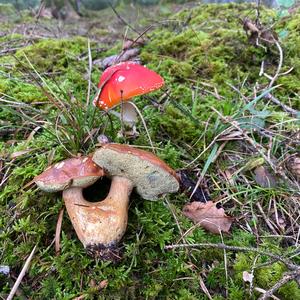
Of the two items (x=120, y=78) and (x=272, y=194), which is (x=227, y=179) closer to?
(x=272, y=194)

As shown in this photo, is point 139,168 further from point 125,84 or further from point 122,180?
point 125,84

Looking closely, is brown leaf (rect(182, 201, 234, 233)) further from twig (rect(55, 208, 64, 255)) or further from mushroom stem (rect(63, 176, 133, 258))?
twig (rect(55, 208, 64, 255))

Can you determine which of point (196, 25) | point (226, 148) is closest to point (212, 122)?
point (226, 148)

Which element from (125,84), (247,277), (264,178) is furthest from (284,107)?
(247,277)

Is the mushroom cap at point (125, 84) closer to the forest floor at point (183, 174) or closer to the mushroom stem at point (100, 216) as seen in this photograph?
the forest floor at point (183, 174)

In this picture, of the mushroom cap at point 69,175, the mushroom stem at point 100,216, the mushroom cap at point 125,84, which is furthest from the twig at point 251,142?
the mushroom cap at point 69,175
